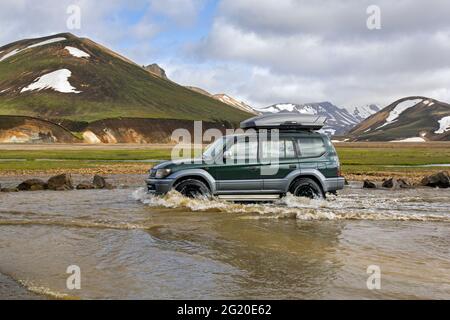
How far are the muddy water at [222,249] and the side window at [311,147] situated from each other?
4.74 feet

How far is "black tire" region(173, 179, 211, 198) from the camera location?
46.9 feet

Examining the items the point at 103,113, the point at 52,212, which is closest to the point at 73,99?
the point at 103,113

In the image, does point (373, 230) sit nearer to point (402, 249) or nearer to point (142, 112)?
point (402, 249)

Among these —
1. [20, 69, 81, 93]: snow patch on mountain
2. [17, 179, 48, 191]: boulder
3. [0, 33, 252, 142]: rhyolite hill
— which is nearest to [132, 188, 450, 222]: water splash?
[17, 179, 48, 191]: boulder

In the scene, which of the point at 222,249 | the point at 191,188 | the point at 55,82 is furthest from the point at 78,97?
the point at 222,249

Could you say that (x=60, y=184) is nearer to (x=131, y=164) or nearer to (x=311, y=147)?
(x=311, y=147)

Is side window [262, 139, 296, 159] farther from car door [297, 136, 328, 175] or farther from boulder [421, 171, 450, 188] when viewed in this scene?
boulder [421, 171, 450, 188]

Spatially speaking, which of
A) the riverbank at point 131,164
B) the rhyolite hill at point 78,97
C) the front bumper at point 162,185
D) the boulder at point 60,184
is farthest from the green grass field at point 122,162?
the rhyolite hill at point 78,97

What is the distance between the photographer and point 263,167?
1461 centimetres

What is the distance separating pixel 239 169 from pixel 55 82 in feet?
587

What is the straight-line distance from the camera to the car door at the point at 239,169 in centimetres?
1441

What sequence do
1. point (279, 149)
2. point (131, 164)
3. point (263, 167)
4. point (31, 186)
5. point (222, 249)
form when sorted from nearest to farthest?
Result: 1. point (222, 249)
2. point (263, 167)
3. point (279, 149)
4. point (31, 186)
5. point (131, 164)

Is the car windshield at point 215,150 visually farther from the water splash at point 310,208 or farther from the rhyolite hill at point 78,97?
the rhyolite hill at point 78,97
